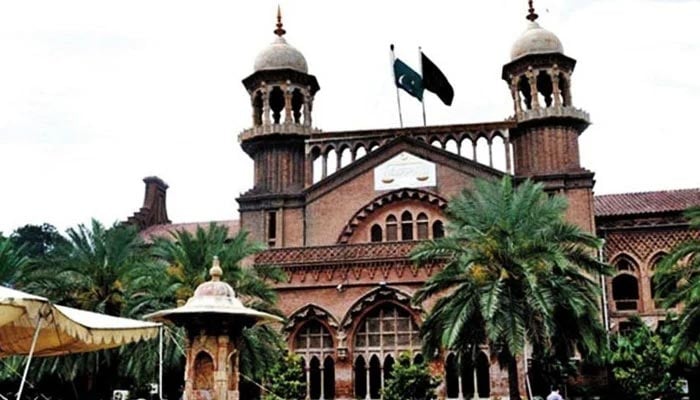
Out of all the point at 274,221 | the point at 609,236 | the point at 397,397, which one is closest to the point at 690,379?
the point at 609,236

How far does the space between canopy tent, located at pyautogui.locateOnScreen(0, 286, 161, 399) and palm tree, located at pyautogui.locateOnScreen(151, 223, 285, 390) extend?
47.8 ft

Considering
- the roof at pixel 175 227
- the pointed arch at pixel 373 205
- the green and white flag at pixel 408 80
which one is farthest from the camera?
the roof at pixel 175 227

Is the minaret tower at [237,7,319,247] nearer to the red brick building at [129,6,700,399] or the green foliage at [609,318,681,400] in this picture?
the red brick building at [129,6,700,399]

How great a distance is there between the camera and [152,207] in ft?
182

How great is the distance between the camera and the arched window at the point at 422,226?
39438mm

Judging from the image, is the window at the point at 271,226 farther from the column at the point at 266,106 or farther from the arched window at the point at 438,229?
the arched window at the point at 438,229

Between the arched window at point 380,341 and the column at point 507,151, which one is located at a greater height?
the column at point 507,151

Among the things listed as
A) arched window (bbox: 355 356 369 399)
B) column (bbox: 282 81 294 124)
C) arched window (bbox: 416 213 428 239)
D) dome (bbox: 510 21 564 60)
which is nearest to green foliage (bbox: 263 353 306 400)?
arched window (bbox: 355 356 369 399)

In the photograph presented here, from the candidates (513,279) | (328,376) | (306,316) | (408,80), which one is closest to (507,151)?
(408,80)

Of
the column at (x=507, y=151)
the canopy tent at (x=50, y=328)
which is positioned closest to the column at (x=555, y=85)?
the column at (x=507, y=151)

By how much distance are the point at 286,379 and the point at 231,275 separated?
5.72 m

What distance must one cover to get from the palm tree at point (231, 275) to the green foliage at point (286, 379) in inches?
75.5

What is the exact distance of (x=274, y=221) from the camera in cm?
4125

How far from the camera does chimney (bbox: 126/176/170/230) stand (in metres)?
53.9
